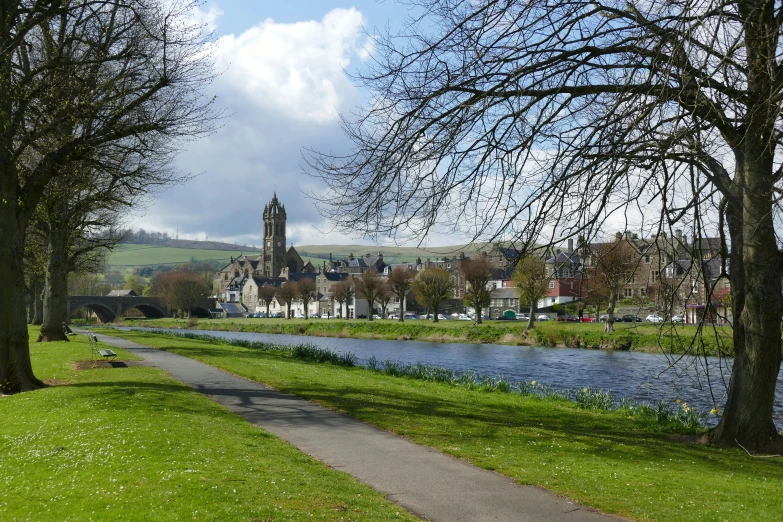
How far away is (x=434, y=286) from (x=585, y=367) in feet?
165

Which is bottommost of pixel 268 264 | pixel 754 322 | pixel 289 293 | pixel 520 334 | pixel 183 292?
pixel 520 334

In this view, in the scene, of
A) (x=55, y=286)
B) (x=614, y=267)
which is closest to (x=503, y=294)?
(x=55, y=286)

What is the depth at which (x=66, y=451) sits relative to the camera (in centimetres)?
974

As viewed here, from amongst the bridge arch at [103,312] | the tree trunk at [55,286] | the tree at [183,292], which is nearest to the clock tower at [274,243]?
the bridge arch at [103,312]

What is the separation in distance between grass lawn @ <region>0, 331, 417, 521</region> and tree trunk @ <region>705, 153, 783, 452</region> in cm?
758

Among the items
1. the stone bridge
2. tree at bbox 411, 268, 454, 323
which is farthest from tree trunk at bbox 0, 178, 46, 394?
the stone bridge

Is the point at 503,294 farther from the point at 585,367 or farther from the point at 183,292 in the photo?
the point at 585,367

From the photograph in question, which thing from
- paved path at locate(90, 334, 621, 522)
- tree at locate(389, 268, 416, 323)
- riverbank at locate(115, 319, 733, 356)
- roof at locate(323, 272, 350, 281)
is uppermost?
roof at locate(323, 272, 350, 281)

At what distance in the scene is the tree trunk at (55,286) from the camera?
105 feet

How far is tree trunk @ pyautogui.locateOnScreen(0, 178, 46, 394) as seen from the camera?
16203 millimetres

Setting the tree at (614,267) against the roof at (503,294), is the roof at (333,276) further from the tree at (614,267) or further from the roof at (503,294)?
Answer: the tree at (614,267)

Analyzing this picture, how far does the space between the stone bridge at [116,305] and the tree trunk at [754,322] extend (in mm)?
101547

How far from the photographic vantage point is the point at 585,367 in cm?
3362

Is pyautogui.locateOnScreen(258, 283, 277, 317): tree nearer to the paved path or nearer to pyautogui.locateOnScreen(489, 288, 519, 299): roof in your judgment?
pyautogui.locateOnScreen(489, 288, 519, 299): roof
